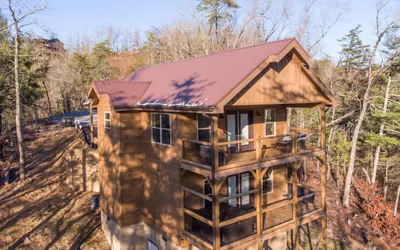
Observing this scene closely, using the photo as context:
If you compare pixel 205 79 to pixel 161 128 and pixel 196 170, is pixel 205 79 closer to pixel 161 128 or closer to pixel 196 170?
pixel 161 128

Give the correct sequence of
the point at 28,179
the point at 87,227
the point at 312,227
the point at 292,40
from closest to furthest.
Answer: the point at 292,40
the point at 87,227
the point at 312,227
the point at 28,179

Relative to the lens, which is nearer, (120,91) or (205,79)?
(205,79)

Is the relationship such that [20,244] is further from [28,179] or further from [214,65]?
[214,65]

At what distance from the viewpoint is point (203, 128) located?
1199cm

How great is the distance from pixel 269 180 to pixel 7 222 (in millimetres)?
13178

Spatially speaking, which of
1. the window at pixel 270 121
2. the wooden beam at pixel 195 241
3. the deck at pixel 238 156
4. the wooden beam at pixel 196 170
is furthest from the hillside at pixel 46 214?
the window at pixel 270 121

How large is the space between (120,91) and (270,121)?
7.11m

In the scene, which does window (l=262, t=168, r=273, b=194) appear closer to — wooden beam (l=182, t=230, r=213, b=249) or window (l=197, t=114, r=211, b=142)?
window (l=197, t=114, r=211, b=142)

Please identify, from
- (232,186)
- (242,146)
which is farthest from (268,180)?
(242,146)

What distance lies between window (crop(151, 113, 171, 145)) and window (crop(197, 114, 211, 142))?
1167 mm

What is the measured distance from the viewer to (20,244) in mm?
13844

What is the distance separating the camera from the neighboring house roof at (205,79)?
32.8 ft

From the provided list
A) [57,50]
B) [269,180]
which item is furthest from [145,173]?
[57,50]

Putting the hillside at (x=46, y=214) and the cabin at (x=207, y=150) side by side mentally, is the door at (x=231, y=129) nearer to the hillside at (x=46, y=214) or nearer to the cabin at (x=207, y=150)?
the cabin at (x=207, y=150)
